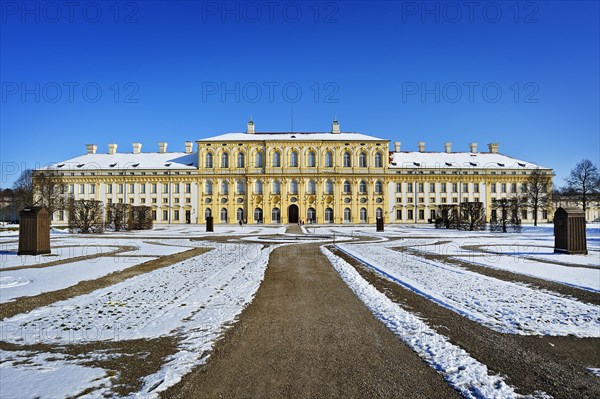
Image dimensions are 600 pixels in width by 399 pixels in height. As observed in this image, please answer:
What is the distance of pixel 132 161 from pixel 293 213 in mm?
34666

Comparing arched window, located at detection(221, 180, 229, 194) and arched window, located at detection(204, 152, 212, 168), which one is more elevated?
arched window, located at detection(204, 152, 212, 168)

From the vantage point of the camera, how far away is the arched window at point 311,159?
6840 cm

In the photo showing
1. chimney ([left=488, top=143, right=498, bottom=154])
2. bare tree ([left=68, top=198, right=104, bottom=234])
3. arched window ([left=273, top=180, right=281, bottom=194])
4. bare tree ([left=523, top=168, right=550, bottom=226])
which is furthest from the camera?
chimney ([left=488, top=143, right=498, bottom=154])

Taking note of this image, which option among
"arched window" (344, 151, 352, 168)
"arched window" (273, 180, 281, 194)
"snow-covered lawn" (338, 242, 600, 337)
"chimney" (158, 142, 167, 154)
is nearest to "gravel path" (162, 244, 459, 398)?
"snow-covered lawn" (338, 242, 600, 337)

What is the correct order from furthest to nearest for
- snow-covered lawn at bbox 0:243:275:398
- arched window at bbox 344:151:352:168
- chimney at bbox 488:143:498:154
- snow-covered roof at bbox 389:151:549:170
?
chimney at bbox 488:143:498:154
snow-covered roof at bbox 389:151:549:170
arched window at bbox 344:151:352:168
snow-covered lawn at bbox 0:243:275:398

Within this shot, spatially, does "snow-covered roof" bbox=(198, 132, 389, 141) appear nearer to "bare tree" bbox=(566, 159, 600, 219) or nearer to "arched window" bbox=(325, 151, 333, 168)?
"arched window" bbox=(325, 151, 333, 168)

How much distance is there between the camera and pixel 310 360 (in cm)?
453

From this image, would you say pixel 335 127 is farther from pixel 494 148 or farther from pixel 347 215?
pixel 494 148

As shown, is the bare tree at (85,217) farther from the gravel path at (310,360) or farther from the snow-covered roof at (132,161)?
the gravel path at (310,360)

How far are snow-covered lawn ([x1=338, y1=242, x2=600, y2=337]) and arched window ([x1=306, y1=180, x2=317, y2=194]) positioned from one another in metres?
56.7

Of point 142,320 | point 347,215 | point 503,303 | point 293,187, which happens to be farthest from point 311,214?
point 142,320

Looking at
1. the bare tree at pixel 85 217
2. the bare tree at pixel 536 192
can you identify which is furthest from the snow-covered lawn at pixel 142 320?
the bare tree at pixel 536 192

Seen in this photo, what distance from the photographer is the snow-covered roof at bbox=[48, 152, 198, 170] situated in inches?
2795

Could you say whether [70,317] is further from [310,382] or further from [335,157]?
[335,157]
